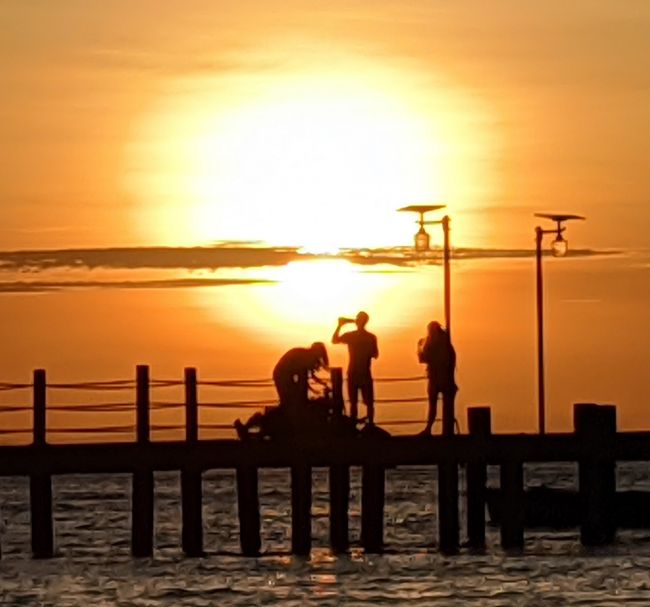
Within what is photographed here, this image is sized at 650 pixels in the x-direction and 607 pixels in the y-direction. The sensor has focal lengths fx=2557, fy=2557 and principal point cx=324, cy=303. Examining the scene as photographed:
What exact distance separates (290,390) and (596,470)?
14.1 ft

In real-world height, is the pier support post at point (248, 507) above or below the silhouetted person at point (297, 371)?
below

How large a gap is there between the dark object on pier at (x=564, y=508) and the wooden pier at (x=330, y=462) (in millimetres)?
2928

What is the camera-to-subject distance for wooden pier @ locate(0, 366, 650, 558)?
3303 centimetres

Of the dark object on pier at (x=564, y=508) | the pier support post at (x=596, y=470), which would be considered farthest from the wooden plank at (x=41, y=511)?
the dark object on pier at (x=564, y=508)

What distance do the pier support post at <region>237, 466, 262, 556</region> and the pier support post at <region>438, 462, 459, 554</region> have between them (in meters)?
2.49

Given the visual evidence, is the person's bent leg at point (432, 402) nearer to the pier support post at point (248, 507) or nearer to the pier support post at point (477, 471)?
the pier support post at point (477, 471)

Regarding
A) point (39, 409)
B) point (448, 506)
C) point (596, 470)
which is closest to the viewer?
point (39, 409)

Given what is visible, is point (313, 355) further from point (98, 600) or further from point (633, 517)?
point (633, 517)

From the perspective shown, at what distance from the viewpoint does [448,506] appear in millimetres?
34781

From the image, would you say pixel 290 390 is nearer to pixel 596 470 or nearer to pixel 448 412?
pixel 448 412

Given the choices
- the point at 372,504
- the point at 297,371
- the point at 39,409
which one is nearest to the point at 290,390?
the point at 297,371

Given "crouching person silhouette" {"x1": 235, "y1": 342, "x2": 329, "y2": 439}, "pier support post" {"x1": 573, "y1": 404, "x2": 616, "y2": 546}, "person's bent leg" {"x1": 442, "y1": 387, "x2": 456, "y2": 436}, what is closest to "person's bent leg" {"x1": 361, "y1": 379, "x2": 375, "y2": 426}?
"crouching person silhouette" {"x1": 235, "y1": 342, "x2": 329, "y2": 439}

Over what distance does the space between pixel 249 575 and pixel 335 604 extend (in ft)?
9.35

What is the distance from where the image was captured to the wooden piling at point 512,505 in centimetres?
3434
